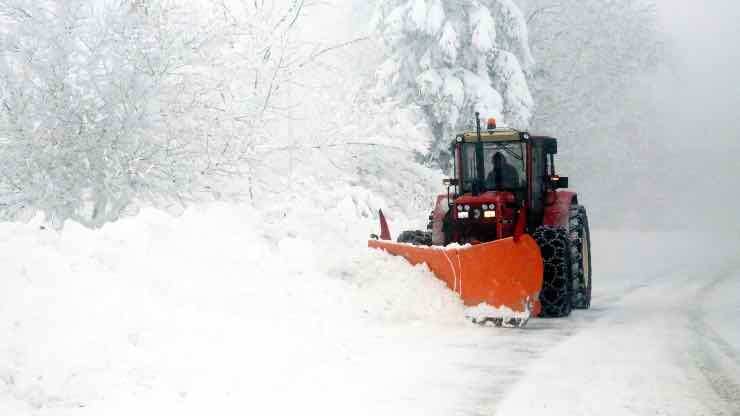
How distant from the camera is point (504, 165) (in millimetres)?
10180

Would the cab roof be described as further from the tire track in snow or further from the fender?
the tire track in snow

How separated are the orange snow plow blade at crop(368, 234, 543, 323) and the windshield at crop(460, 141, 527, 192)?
1.75 meters

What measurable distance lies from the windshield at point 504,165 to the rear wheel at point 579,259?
2.79 feet

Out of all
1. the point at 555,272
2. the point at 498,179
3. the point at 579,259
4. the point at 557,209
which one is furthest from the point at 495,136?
the point at 555,272

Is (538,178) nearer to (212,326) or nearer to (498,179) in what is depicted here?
(498,179)

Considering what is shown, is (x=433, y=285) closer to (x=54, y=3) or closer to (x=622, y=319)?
(x=622, y=319)

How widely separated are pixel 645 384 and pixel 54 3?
8406mm

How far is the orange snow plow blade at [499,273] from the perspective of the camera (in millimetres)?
8250

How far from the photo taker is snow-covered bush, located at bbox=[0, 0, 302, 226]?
967 cm

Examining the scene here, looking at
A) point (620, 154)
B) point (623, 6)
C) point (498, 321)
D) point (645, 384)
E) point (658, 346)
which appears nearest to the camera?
point (645, 384)

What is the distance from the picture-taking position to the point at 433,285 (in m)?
8.55

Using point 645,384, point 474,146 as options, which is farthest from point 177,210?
point 645,384

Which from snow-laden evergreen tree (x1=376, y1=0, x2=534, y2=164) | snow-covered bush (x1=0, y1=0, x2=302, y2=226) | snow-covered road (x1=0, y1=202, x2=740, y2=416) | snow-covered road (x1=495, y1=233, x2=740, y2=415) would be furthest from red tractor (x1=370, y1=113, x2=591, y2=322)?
snow-laden evergreen tree (x1=376, y1=0, x2=534, y2=164)

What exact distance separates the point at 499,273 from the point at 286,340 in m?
2.58
